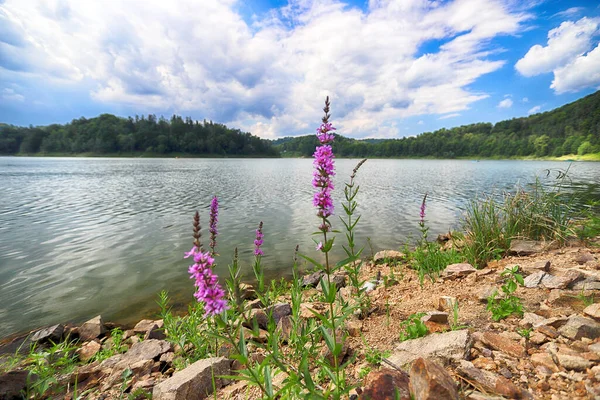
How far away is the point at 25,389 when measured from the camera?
4.23 m

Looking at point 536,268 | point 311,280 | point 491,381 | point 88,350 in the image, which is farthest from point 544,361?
point 88,350

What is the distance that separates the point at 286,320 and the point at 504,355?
3326 millimetres

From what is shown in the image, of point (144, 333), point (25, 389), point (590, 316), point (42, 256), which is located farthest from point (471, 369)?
point (42, 256)

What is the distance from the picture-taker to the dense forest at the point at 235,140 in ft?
472

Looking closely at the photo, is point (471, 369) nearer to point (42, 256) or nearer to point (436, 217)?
point (42, 256)

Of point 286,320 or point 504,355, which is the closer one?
point 504,355

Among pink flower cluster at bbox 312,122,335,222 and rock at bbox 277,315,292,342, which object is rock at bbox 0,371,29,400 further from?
pink flower cluster at bbox 312,122,335,222

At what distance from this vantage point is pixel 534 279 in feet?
17.4

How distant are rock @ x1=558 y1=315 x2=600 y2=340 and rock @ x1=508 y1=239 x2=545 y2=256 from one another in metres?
5.32

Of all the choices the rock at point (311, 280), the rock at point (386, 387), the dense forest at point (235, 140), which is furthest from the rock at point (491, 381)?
the dense forest at point (235, 140)

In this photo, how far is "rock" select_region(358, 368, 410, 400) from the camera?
2600mm

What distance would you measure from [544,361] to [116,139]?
188 meters

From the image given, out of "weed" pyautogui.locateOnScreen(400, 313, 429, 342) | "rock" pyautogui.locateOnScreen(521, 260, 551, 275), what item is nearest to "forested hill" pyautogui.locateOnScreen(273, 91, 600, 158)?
"rock" pyautogui.locateOnScreen(521, 260, 551, 275)

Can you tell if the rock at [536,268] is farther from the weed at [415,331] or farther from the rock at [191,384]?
the rock at [191,384]
